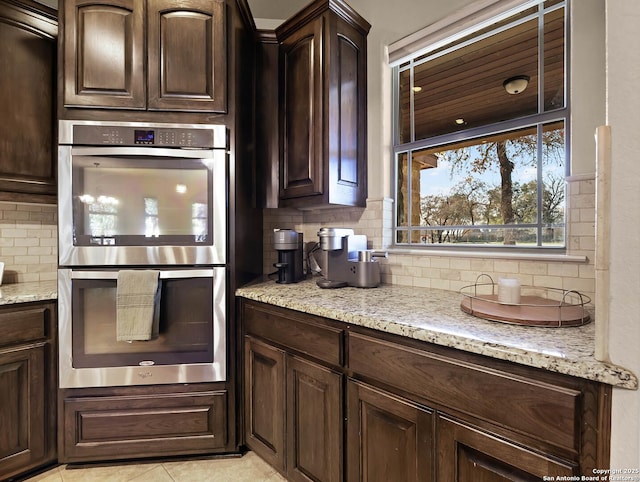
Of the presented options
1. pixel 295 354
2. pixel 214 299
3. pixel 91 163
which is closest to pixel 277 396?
pixel 295 354

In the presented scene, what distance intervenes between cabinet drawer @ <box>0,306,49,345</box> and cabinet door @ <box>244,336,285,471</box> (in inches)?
40.7

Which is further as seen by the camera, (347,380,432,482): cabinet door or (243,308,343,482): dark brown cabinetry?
(243,308,343,482): dark brown cabinetry

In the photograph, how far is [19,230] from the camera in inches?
83.7

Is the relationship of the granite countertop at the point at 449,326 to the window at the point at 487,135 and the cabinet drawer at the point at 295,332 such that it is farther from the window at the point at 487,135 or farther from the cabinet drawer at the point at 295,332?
the window at the point at 487,135

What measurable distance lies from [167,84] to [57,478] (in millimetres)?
2107

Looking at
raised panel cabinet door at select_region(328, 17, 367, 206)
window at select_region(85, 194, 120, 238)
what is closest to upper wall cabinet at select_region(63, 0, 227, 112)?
window at select_region(85, 194, 120, 238)

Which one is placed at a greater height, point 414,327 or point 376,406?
point 414,327

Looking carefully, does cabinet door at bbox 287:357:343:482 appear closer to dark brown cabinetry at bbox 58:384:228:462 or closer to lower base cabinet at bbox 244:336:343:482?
lower base cabinet at bbox 244:336:343:482

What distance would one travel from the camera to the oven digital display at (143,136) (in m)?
1.71

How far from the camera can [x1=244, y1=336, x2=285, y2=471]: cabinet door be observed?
1.56 metres

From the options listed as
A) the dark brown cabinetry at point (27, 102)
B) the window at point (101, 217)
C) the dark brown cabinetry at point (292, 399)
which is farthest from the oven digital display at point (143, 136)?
the dark brown cabinetry at point (292, 399)

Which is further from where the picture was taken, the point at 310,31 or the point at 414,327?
the point at 310,31

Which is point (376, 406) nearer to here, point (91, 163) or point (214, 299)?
point (214, 299)

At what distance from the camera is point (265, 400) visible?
1.65m
